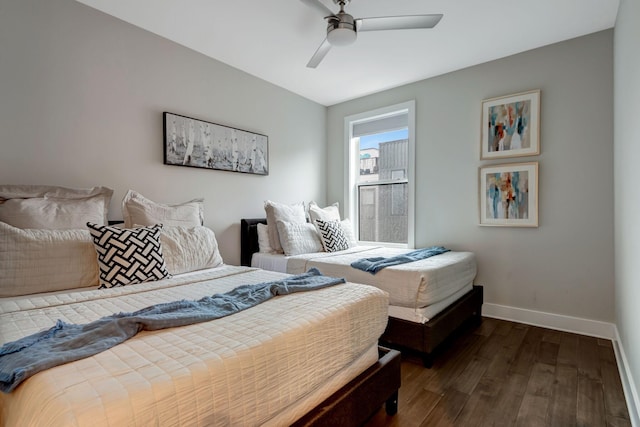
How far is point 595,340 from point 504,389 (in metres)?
1.29

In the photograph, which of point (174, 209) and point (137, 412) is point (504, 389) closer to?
point (137, 412)

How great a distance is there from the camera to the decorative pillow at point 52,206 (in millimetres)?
1721

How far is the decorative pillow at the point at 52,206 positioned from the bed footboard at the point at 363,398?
174 cm

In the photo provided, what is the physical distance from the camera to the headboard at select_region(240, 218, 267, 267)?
3.23 metres

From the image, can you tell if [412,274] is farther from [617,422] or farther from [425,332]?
[617,422]

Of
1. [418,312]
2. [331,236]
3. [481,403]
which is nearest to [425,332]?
[418,312]

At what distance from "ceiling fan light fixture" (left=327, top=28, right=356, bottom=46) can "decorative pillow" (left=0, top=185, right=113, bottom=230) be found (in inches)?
72.0

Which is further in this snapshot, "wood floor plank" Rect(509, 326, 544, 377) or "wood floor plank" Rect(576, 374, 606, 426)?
"wood floor plank" Rect(509, 326, 544, 377)

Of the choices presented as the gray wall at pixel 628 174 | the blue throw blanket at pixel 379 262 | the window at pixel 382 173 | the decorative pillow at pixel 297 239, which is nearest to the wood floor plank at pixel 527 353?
the gray wall at pixel 628 174

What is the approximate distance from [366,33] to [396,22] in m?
0.60

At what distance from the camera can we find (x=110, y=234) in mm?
1759

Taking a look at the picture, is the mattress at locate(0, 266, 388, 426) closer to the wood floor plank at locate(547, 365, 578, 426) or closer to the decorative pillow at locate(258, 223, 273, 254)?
the wood floor plank at locate(547, 365, 578, 426)

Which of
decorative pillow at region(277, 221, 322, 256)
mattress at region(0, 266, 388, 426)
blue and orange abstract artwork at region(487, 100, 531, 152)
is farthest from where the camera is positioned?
decorative pillow at region(277, 221, 322, 256)

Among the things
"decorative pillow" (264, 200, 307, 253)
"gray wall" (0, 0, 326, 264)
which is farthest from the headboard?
"decorative pillow" (264, 200, 307, 253)
